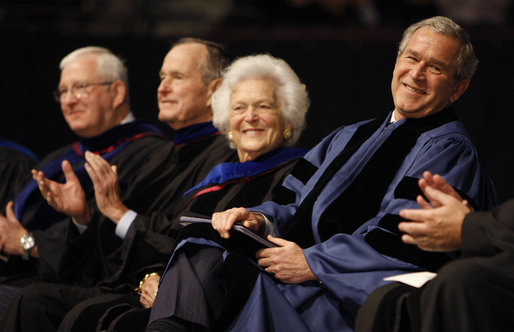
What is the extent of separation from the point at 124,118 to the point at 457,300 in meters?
3.05

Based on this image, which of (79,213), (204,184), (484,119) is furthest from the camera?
(484,119)

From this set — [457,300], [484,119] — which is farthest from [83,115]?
[457,300]

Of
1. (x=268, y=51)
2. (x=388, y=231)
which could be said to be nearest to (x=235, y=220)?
(x=388, y=231)

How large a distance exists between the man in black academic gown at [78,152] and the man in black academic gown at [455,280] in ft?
6.99

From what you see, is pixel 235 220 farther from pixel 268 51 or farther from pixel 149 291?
pixel 268 51

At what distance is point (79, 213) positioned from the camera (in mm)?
4059

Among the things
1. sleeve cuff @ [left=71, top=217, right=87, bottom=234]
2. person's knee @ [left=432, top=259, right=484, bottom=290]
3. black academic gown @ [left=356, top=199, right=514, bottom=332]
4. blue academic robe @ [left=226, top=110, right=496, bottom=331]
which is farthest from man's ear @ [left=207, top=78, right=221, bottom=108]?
person's knee @ [left=432, top=259, right=484, bottom=290]

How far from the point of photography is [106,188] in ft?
13.2

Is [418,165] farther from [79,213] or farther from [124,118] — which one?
[124,118]

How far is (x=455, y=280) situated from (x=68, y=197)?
7.89ft

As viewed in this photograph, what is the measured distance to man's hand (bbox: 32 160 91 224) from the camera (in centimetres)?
404

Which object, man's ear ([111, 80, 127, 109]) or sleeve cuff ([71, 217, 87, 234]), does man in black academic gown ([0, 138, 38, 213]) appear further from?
sleeve cuff ([71, 217, 87, 234])

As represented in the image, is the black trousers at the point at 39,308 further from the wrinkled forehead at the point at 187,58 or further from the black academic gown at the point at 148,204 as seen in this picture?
the wrinkled forehead at the point at 187,58

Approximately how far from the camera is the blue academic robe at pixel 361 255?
110 inches
